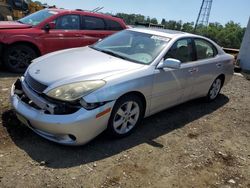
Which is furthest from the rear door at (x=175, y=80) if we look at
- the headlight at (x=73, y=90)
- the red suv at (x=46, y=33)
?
the red suv at (x=46, y=33)

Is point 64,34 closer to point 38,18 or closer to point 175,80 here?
point 38,18

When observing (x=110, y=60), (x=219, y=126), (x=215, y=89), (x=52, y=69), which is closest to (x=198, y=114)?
(x=219, y=126)

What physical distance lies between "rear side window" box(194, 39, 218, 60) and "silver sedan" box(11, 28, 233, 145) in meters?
0.02

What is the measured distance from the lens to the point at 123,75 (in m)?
3.97

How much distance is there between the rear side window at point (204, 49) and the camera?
5.50 metres

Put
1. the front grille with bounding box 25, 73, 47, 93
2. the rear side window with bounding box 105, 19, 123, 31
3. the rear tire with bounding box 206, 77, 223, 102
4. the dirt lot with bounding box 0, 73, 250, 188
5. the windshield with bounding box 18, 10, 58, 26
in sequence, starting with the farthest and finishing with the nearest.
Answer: the rear side window with bounding box 105, 19, 123, 31
the windshield with bounding box 18, 10, 58, 26
the rear tire with bounding box 206, 77, 223, 102
the front grille with bounding box 25, 73, 47, 93
the dirt lot with bounding box 0, 73, 250, 188

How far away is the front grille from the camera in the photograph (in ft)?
12.1

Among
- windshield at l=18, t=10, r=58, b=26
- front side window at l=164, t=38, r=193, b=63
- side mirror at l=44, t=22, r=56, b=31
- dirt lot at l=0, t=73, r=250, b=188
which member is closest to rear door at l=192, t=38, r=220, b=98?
front side window at l=164, t=38, r=193, b=63

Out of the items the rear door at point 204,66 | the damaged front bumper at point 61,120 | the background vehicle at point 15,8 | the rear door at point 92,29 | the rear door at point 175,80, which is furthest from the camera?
the background vehicle at point 15,8

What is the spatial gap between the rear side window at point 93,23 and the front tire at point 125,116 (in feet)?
14.0

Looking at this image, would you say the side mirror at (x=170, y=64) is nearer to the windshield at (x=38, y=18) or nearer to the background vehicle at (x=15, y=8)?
the windshield at (x=38, y=18)

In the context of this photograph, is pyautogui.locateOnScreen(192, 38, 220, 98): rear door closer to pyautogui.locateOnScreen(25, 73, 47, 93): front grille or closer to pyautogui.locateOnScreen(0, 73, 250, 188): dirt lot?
pyautogui.locateOnScreen(0, 73, 250, 188): dirt lot

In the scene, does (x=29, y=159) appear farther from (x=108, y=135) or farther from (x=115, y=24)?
(x=115, y=24)

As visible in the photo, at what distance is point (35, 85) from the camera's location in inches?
150
